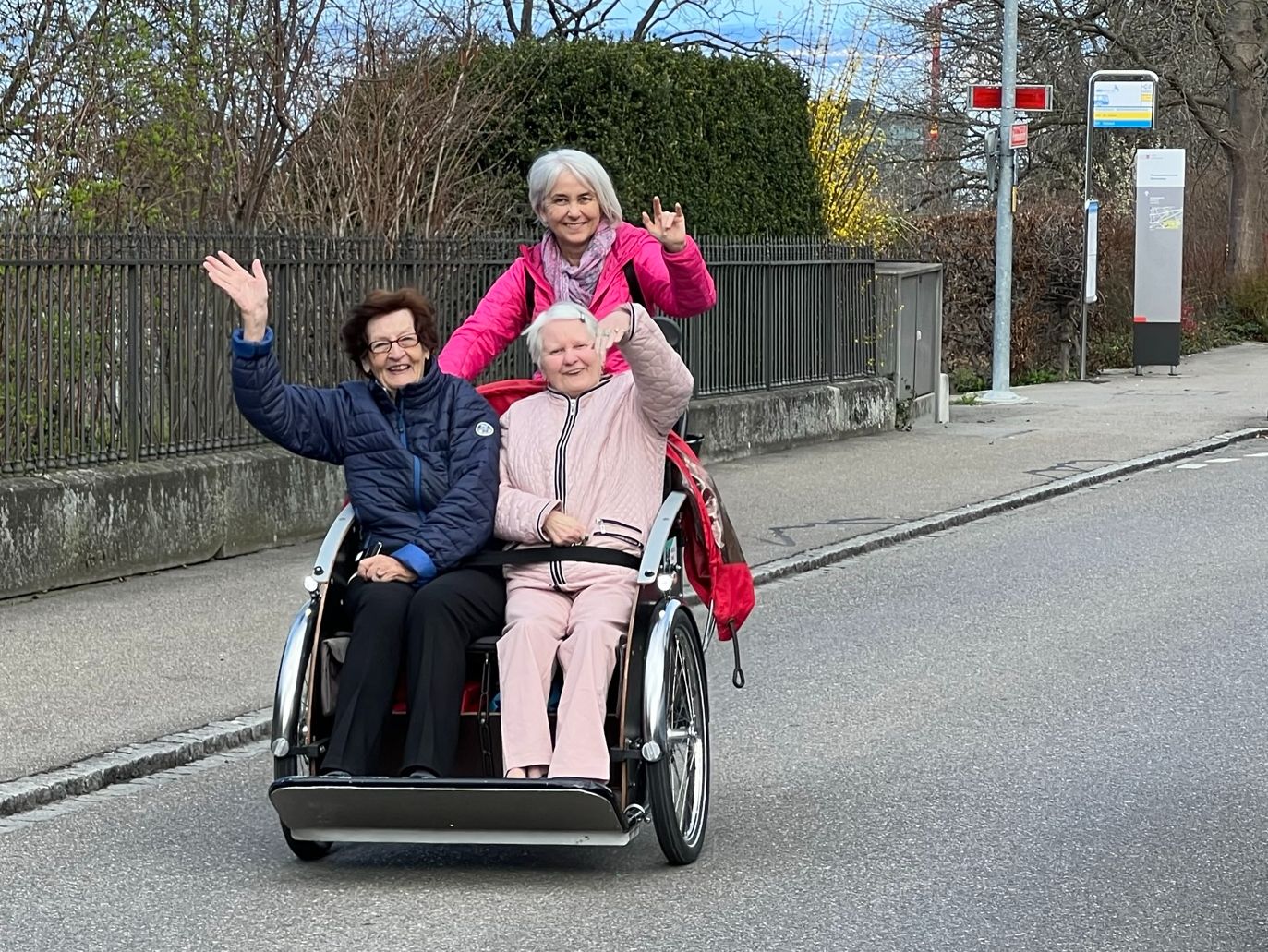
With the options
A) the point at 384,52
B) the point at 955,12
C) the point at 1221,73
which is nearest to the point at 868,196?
the point at 384,52

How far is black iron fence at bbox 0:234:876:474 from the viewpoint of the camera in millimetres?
10750

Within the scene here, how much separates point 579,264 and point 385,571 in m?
1.26

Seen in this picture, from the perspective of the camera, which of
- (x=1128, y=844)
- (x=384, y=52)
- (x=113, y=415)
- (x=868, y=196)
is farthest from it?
(x=868, y=196)

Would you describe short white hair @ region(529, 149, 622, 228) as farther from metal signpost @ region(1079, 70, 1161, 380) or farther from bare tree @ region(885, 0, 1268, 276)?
bare tree @ region(885, 0, 1268, 276)

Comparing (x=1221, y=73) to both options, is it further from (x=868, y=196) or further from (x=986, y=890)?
(x=986, y=890)

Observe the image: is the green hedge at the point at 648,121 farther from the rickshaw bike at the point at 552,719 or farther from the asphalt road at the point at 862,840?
the rickshaw bike at the point at 552,719

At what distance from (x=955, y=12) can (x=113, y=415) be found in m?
25.7

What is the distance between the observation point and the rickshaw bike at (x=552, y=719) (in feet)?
18.1

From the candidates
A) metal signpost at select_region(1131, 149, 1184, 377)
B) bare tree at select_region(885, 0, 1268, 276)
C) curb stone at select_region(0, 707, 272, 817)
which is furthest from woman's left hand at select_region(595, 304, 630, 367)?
bare tree at select_region(885, 0, 1268, 276)

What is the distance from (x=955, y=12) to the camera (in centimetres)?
3491

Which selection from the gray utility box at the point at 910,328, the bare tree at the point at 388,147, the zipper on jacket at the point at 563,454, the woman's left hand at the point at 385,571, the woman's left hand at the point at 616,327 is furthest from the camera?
the gray utility box at the point at 910,328

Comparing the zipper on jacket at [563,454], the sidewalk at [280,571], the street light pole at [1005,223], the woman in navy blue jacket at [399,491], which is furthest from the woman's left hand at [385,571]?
the street light pole at [1005,223]

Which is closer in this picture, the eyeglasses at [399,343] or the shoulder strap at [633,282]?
the eyeglasses at [399,343]

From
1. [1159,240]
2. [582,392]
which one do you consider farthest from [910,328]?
[582,392]
